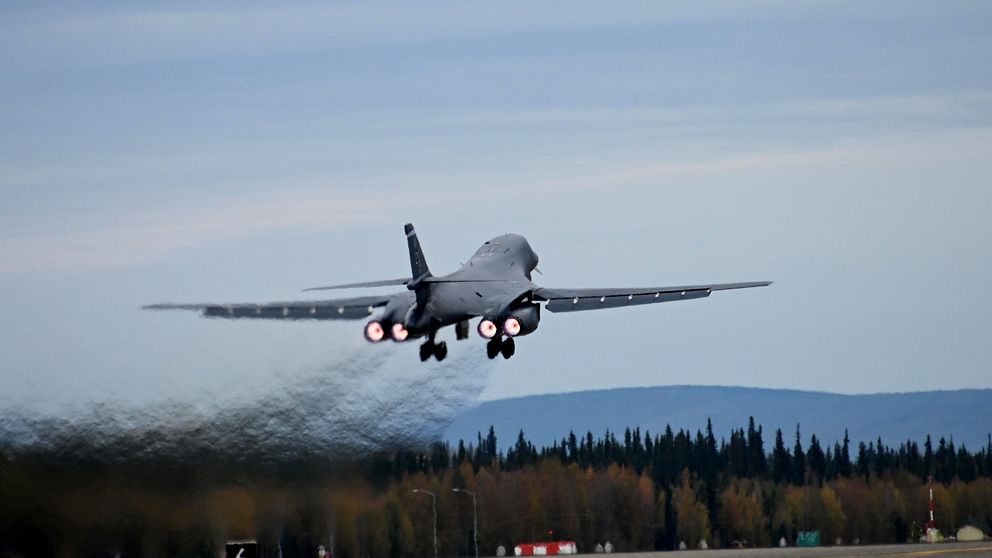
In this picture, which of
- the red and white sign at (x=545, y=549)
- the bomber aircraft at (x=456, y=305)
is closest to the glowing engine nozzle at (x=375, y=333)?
the bomber aircraft at (x=456, y=305)

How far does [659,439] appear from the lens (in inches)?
7318

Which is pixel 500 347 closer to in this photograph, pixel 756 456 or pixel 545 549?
pixel 545 549

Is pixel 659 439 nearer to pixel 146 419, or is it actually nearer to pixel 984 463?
pixel 984 463

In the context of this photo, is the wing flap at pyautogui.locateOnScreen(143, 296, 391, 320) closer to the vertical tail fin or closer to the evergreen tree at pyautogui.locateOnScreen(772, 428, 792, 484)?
the vertical tail fin

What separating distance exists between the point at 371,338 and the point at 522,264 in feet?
44.1

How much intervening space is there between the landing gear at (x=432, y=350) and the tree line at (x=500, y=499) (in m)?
3.97

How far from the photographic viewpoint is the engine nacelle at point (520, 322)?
7744cm

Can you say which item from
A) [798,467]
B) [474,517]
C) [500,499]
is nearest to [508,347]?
[474,517]

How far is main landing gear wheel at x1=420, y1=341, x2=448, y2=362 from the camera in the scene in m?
81.6

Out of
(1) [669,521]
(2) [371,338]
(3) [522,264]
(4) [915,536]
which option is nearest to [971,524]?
(4) [915,536]

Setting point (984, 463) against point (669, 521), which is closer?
point (669, 521)

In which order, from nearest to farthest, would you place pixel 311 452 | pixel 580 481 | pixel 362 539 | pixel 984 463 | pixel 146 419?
1. pixel 146 419
2. pixel 311 452
3. pixel 362 539
4. pixel 580 481
5. pixel 984 463

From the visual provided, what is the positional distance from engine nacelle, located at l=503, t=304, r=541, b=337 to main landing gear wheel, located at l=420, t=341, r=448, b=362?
4.81 meters

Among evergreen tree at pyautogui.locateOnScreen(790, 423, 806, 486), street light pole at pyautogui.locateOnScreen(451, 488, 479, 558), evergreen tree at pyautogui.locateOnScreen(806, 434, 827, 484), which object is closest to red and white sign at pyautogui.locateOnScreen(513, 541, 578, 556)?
street light pole at pyautogui.locateOnScreen(451, 488, 479, 558)
